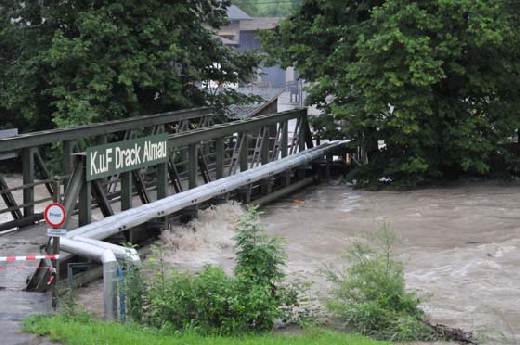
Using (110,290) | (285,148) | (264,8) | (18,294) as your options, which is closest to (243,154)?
(285,148)

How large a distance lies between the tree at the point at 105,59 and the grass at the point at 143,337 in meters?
13.9

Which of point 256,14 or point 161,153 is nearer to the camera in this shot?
point 161,153

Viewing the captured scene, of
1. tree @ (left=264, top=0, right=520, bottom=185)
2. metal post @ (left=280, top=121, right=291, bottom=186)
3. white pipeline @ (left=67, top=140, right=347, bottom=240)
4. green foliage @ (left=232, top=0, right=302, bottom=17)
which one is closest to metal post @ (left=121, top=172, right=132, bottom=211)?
white pipeline @ (left=67, top=140, right=347, bottom=240)

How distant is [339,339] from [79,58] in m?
15.7

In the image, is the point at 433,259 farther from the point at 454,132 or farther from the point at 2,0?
the point at 2,0

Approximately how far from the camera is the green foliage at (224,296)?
24.6 ft

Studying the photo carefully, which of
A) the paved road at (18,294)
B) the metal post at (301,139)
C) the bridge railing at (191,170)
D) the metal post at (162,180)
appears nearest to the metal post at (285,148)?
the bridge railing at (191,170)

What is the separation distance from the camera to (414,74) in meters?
17.8

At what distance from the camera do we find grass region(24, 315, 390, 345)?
7.00 m

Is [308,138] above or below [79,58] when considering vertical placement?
below

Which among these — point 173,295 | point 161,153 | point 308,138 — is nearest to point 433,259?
point 161,153

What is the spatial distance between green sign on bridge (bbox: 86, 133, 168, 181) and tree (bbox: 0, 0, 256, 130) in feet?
27.3

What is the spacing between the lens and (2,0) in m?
22.9

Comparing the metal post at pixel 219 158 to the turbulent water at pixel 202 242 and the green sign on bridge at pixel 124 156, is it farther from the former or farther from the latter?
the green sign on bridge at pixel 124 156
